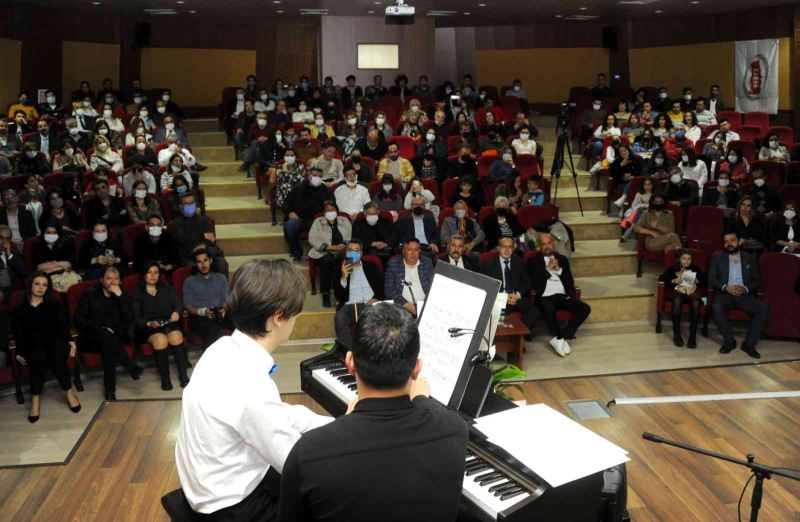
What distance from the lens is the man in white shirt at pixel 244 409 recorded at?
1993mm

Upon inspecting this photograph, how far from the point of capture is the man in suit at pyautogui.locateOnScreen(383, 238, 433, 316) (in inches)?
299

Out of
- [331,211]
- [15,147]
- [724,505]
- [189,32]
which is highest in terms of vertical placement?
[189,32]

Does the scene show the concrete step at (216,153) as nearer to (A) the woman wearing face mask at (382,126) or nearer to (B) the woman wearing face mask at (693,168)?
(A) the woman wearing face mask at (382,126)

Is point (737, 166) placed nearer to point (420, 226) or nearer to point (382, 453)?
point (420, 226)

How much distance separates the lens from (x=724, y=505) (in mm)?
4664

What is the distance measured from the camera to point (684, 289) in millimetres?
7789

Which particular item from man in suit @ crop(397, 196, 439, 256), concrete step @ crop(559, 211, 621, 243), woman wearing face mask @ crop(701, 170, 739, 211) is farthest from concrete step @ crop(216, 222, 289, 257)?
woman wearing face mask @ crop(701, 170, 739, 211)

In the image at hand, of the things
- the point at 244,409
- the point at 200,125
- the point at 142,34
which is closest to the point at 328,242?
the point at 244,409

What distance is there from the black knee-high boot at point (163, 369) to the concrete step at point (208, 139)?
7.09 m

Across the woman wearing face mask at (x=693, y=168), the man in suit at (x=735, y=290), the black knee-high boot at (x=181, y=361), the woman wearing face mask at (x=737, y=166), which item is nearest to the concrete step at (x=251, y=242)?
the black knee-high boot at (x=181, y=361)

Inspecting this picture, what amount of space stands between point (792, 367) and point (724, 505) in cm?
290

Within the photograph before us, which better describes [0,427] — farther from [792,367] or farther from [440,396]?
[792,367]

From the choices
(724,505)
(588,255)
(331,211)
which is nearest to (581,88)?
(588,255)

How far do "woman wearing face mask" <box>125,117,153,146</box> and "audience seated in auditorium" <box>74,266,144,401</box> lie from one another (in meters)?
4.65
